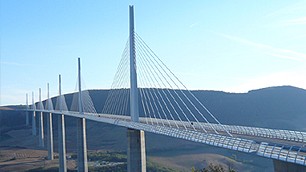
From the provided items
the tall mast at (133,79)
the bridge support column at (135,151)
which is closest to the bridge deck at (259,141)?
the bridge support column at (135,151)

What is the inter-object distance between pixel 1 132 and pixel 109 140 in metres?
34.3

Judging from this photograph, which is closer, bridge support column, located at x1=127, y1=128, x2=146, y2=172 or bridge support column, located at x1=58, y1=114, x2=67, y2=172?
bridge support column, located at x1=127, y1=128, x2=146, y2=172

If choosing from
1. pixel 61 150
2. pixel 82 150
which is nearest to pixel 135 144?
pixel 82 150

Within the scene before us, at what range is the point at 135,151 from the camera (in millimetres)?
23969

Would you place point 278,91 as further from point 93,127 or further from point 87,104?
point 87,104

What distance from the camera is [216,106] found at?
98.8 meters

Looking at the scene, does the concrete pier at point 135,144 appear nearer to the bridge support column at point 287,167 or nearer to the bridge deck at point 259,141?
the bridge deck at point 259,141

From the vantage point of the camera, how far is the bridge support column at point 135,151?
23.6m

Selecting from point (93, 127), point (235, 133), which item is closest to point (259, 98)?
point (93, 127)

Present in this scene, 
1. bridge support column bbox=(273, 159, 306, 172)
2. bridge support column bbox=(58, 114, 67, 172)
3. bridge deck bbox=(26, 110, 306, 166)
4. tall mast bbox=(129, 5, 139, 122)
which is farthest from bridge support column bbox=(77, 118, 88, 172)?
bridge support column bbox=(273, 159, 306, 172)

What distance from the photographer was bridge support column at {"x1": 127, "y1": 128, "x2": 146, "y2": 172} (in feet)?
77.4

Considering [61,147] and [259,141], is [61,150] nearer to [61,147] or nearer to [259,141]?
[61,147]

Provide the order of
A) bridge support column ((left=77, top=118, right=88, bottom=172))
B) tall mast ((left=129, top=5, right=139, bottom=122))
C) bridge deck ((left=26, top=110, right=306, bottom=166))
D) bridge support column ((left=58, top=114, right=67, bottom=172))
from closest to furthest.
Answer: bridge deck ((left=26, top=110, right=306, bottom=166))
tall mast ((left=129, top=5, right=139, bottom=122))
bridge support column ((left=77, top=118, right=88, bottom=172))
bridge support column ((left=58, top=114, right=67, bottom=172))

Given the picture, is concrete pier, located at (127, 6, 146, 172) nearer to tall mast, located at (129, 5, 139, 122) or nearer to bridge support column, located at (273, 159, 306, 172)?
tall mast, located at (129, 5, 139, 122)
